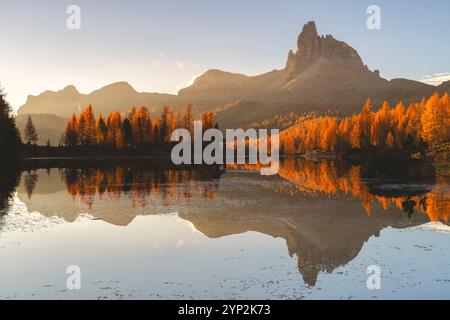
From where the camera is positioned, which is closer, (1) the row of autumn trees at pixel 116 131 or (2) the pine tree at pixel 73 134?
(2) the pine tree at pixel 73 134

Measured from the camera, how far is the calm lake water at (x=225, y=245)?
15.1 m

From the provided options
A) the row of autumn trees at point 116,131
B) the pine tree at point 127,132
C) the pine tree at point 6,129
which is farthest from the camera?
the row of autumn trees at point 116,131

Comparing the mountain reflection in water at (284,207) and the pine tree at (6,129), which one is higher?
the pine tree at (6,129)

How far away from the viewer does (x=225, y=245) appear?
21.7 m

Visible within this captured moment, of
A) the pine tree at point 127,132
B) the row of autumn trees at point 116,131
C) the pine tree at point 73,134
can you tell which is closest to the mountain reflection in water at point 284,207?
the pine tree at point 127,132

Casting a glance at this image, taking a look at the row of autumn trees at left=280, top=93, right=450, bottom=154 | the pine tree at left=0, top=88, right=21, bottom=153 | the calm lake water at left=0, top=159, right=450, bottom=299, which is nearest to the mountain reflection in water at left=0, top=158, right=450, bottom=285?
the calm lake water at left=0, top=159, right=450, bottom=299

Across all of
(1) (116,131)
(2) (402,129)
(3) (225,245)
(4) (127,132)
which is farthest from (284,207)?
(1) (116,131)

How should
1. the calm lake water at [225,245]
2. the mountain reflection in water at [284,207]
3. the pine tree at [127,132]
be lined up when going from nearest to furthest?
1. the calm lake water at [225,245]
2. the mountain reflection in water at [284,207]
3. the pine tree at [127,132]

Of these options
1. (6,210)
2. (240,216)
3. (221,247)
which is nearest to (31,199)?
(6,210)

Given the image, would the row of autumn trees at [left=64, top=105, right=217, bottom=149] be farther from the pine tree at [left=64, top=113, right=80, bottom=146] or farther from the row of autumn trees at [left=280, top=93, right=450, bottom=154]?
the row of autumn trees at [left=280, top=93, right=450, bottom=154]

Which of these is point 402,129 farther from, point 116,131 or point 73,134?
point 73,134

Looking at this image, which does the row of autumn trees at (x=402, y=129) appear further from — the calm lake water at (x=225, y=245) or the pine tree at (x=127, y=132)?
the pine tree at (x=127, y=132)

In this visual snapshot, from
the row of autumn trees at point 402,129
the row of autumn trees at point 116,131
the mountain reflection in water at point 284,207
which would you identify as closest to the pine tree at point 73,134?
the row of autumn trees at point 116,131
